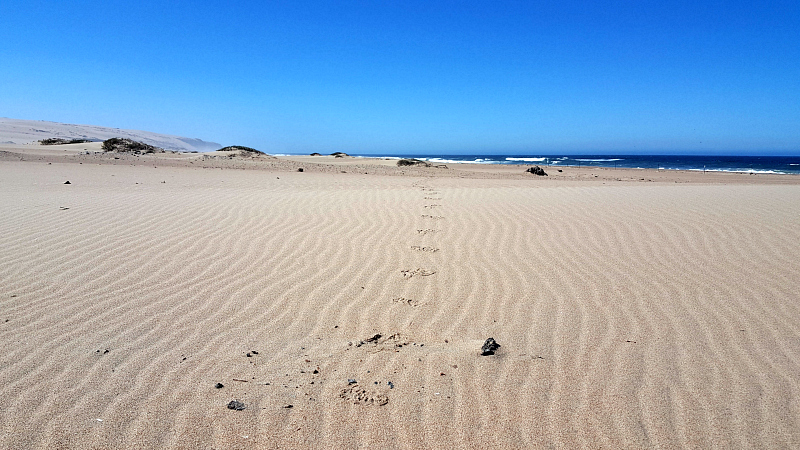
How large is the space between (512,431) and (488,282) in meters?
2.10

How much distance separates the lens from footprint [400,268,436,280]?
14.6ft

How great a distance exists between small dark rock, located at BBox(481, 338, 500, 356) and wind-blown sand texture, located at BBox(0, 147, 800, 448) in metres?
0.06

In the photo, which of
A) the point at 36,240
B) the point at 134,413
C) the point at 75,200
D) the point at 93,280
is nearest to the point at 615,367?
the point at 134,413

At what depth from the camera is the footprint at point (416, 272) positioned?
4.46m

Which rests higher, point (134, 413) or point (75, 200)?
point (75, 200)

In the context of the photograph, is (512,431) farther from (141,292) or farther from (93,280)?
(93,280)

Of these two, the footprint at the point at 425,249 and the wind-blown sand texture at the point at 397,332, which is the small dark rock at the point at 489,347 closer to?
the wind-blown sand texture at the point at 397,332

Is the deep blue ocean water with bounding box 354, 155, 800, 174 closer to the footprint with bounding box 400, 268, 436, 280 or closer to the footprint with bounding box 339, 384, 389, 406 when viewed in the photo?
the footprint with bounding box 400, 268, 436, 280

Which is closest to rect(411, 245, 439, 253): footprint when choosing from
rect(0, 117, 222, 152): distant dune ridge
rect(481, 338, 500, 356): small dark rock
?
rect(481, 338, 500, 356): small dark rock

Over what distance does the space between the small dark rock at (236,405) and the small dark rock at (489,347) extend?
1.45 m

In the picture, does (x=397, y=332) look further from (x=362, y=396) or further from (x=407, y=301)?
(x=362, y=396)

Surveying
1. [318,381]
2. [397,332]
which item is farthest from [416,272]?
[318,381]

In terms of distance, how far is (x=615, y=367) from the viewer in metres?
2.81

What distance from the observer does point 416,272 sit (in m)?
4.55
